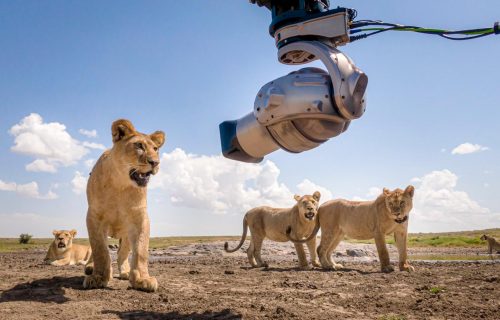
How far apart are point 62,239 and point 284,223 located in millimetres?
7246

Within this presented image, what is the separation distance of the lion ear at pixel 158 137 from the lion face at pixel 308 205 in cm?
599

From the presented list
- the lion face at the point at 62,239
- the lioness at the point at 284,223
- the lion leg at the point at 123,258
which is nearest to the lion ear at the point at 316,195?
the lioness at the point at 284,223

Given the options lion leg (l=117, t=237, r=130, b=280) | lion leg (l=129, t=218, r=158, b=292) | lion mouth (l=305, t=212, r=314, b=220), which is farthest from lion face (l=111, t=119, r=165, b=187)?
lion mouth (l=305, t=212, r=314, b=220)

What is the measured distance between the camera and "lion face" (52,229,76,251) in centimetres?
1484

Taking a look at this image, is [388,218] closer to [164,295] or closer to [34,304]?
[164,295]

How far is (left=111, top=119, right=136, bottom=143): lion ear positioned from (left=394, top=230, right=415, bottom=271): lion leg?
6893 millimetres

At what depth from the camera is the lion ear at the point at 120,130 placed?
6.00 meters

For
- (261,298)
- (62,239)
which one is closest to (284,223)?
(261,298)

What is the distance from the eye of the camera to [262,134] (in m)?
4.58

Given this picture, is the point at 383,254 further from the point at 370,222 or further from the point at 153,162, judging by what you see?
the point at 153,162

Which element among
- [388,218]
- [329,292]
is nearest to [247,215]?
[388,218]

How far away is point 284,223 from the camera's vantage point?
12.1 metres

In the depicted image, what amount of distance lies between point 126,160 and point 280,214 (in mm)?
7107

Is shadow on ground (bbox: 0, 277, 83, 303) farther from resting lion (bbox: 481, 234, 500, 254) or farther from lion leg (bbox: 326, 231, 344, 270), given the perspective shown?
resting lion (bbox: 481, 234, 500, 254)
